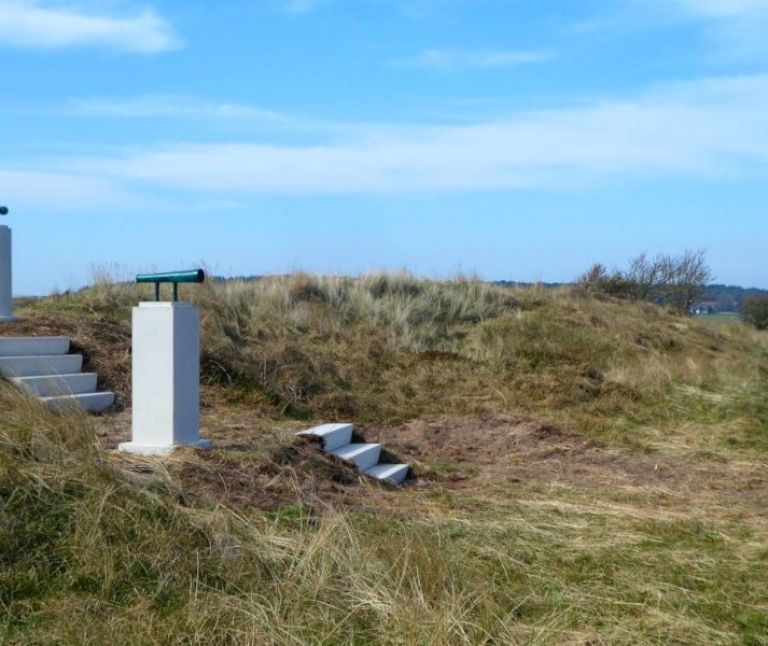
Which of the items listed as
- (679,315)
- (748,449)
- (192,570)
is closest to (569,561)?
(192,570)

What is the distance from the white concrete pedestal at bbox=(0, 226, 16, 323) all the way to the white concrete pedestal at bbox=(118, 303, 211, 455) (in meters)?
4.54

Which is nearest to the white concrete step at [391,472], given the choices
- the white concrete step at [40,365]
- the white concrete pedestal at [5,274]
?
the white concrete step at [40,365]

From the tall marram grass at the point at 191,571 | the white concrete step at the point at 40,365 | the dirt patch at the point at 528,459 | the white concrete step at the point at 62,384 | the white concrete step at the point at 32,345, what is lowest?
the dirt patch at the point at 528,459

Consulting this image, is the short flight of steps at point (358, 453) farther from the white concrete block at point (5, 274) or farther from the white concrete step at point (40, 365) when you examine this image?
the white concrete block at point (5, 274)

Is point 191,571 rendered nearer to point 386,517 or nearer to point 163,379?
point 386,517

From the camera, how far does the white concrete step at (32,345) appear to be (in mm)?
9453

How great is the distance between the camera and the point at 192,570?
4.36 metres

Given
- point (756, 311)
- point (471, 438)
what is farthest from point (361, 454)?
point (756, 311)

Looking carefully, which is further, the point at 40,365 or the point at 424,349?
the point at 424,349

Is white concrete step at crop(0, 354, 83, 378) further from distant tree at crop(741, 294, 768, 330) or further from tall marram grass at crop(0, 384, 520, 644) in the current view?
distant tree at crop(741, 294, 768, 330)

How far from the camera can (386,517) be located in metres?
5.74

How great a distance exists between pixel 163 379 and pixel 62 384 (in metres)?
2.68

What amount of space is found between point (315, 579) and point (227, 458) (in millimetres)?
2591

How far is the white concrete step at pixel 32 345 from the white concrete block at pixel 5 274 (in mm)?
1233
